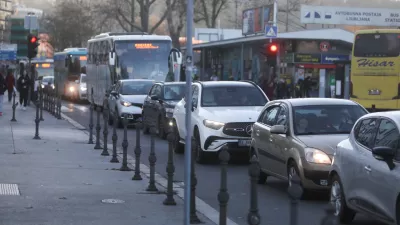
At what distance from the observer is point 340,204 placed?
10.5 m

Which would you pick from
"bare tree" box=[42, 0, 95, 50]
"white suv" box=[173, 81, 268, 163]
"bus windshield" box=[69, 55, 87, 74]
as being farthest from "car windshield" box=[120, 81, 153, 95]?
"bare tree" box=[42, 0, 95, 50]

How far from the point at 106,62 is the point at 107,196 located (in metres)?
27.1

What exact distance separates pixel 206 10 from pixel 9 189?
7157cm

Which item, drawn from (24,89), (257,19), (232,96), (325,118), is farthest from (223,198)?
(257,19)

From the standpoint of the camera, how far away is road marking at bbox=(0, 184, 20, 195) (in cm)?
1236

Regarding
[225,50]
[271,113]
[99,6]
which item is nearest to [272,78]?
[225,50]

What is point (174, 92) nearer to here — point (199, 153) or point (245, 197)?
point (199, 153)

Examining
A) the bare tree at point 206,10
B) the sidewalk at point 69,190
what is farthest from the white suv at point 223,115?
the bare tree at point 206,10

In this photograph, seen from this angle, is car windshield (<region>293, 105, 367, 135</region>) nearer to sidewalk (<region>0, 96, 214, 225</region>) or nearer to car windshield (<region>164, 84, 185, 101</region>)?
sidewalk (<region>0, 96, 214, 225</region>)

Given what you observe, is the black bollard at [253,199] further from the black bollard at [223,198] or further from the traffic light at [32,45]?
the traffic light at [32,45]

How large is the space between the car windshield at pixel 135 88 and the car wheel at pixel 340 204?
746 inches

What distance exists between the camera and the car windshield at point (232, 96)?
1836cm

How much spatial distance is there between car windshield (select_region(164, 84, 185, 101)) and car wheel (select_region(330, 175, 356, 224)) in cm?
1378

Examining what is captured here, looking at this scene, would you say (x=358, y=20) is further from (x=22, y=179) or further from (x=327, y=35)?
(x=22, y=179)
